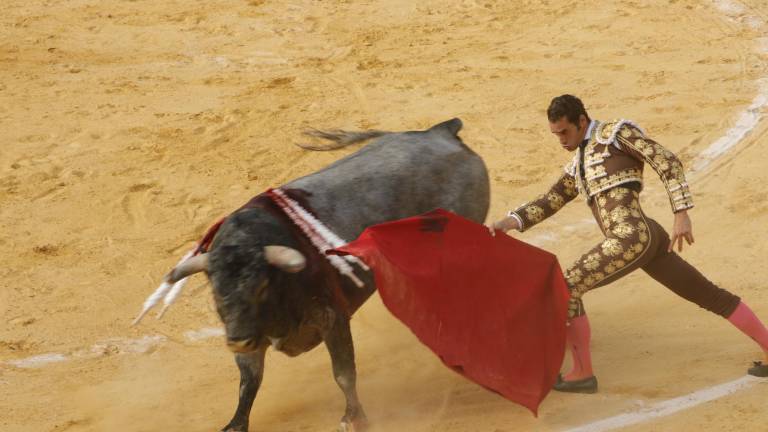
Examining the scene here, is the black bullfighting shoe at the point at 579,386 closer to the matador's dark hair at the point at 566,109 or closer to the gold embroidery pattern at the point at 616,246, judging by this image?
the gold embroidery pattern at the point at 616,246

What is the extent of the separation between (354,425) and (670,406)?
1.55 meters

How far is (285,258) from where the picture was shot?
4.86 metres

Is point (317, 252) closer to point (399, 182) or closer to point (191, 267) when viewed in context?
point (191, 267)

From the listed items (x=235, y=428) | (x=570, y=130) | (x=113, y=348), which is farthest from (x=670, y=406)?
(x=113, y=348)

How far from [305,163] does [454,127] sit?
107 inches

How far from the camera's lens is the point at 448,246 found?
5238 mm

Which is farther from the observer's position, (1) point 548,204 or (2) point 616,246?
(1) point 548,204

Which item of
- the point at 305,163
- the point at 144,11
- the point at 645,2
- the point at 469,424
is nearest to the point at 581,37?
the point at 645,2

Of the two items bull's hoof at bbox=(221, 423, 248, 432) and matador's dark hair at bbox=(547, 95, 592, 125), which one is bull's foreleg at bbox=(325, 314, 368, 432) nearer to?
bull's hoof at bbox=(221, 423, 248, 432)

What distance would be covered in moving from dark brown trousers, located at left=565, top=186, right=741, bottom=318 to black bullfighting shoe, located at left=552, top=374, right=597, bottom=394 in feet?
1.24

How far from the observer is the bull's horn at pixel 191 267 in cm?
494

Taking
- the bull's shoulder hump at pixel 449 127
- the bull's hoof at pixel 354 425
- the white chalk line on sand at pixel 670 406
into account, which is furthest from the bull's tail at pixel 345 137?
the white chalk line on sand at pixel 670 406

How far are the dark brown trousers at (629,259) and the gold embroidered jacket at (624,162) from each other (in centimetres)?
7

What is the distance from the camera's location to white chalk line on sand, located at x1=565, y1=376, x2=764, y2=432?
519cm
